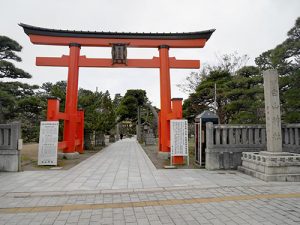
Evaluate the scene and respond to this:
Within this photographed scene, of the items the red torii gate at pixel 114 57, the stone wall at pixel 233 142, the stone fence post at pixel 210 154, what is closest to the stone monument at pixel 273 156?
the stone wall at pixel 233 142

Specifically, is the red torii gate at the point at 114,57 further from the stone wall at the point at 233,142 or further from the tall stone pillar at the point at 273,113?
the tall stone pillar at the point at 273,113

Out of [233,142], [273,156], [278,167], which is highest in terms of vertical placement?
[233,142]

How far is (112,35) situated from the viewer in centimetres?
1452

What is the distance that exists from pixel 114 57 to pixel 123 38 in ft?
4.38

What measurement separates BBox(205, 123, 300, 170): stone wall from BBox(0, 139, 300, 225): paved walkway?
1.09 m

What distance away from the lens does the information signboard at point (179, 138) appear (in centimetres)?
1079

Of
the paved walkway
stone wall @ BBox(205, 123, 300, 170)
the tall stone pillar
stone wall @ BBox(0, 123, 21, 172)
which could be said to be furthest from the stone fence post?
stone wall @ BBox(0, 123, 21, 172)

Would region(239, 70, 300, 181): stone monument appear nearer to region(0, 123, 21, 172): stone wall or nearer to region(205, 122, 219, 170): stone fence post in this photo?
region(205, 122, 219, 170): stone fence post

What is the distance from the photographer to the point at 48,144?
1095cm

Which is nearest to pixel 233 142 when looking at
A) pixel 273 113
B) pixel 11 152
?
pixel 273 113

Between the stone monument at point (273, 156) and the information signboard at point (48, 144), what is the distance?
8.25 metres

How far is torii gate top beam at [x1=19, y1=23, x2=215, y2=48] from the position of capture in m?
14.2

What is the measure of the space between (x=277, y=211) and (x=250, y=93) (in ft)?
28.7

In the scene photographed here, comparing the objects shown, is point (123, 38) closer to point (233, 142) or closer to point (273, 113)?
point (233, 142)
